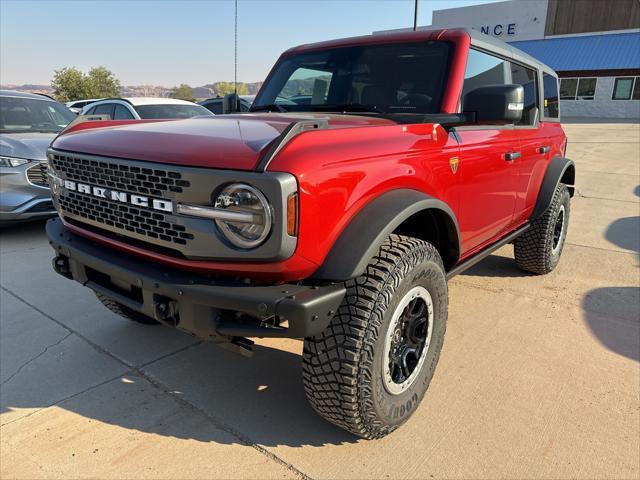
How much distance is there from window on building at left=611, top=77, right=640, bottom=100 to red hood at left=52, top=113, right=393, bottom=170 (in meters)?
32.4

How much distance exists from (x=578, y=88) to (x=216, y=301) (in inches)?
1369

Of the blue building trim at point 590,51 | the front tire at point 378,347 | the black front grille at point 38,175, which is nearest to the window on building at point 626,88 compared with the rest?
the blue building trim at point 590,51

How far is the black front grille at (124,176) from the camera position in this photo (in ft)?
6.10

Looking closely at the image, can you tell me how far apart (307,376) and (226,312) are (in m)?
0.46

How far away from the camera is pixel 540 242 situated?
419cm

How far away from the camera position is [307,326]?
1703mm

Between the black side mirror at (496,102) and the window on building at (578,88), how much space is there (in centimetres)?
3265

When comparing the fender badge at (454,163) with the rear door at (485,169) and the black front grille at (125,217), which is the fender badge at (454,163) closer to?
the rear door at (485,169)

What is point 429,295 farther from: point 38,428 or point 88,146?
point 38,428

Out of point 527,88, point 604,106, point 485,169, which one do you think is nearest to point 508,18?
point 604,106

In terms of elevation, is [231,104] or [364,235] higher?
[231,104]

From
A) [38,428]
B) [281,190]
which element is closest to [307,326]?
[281,190]

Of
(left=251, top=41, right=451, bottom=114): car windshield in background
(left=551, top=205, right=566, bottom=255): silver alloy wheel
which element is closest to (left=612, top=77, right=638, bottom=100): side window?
(left=551, top=205, right=566, bottom=255): silver alloy wheel

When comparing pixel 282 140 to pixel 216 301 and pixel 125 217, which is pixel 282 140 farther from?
pixel 125 217
